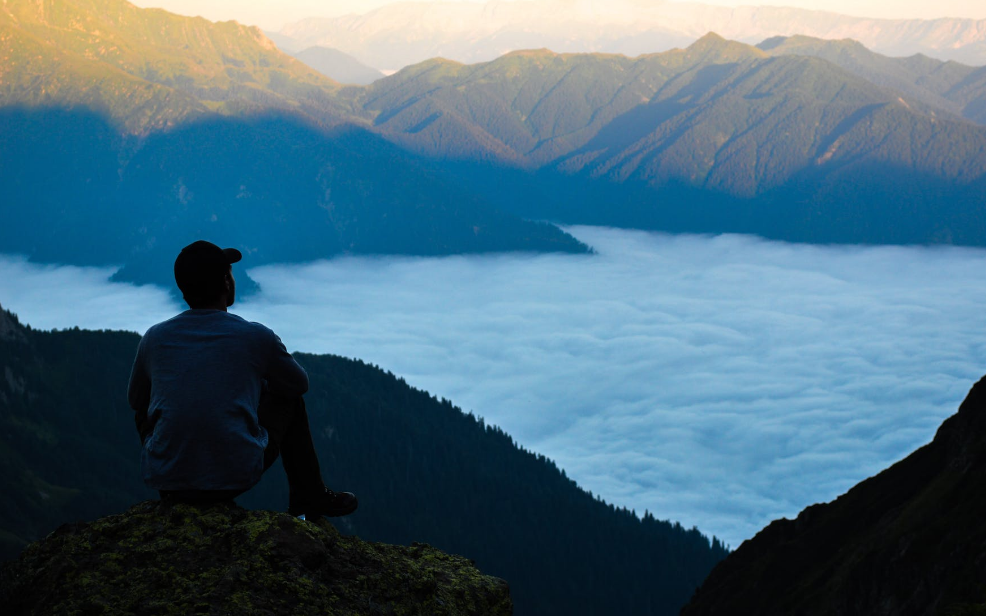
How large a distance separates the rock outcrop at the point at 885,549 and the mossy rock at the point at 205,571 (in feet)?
178

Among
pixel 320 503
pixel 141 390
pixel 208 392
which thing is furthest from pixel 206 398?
pixel 320 503

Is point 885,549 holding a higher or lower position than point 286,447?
higher

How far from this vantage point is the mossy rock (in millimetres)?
9758

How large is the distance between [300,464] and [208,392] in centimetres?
205

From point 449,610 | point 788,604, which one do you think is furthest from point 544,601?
point 449,610

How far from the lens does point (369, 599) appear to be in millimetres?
10961

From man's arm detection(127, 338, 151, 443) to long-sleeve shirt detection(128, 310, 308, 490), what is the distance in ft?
0.15

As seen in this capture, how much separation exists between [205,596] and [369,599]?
2.04 m

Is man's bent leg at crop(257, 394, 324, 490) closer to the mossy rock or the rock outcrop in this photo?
the mossy rock

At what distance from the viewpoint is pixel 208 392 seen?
10.6 m

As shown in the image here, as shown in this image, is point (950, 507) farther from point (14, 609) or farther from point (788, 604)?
point (14, 609)

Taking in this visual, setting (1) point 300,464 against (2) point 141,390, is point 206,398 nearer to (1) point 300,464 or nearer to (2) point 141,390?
(2) point 141,390

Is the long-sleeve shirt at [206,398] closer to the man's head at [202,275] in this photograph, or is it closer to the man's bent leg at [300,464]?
the man's head at [202,275]

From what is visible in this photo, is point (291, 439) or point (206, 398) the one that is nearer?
point (206, 398)
